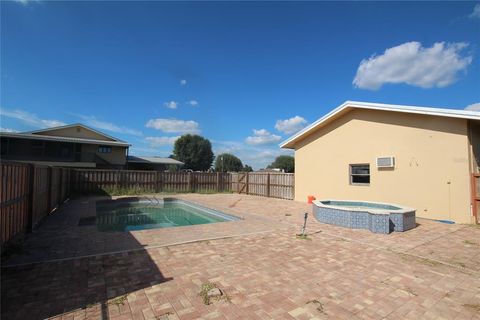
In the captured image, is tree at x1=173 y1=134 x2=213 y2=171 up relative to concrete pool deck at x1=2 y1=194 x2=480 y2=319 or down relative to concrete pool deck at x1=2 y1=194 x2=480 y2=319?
up

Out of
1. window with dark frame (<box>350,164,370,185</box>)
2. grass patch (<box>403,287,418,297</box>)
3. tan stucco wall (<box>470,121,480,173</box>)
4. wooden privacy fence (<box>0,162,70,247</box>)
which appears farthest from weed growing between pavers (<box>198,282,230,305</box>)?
window with dark frame (<box>350,164,370,185</box>)

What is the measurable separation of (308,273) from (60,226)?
7192 mm

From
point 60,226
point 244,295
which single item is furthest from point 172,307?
point 60,226

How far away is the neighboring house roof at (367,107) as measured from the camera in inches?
333

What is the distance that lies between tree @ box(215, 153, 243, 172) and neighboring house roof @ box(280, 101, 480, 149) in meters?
57.6

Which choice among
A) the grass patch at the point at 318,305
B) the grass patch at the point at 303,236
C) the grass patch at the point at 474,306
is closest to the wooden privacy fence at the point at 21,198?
the grass patch at the point at 318,305

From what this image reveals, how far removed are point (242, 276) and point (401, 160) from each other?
377 inches

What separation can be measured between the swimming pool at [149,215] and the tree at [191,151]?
42.5 meters

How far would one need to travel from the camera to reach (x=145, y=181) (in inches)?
757

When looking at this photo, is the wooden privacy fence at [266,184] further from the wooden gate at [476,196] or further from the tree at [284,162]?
the tree at [284,162]

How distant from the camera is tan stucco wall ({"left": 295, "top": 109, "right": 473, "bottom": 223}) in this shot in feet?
29.7

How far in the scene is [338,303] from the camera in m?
3.29

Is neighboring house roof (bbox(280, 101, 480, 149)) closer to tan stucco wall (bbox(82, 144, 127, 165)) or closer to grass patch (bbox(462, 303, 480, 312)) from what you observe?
grass patch (bbox(462, 303, 480, 312))

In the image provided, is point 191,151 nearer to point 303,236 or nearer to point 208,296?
point 303,236
